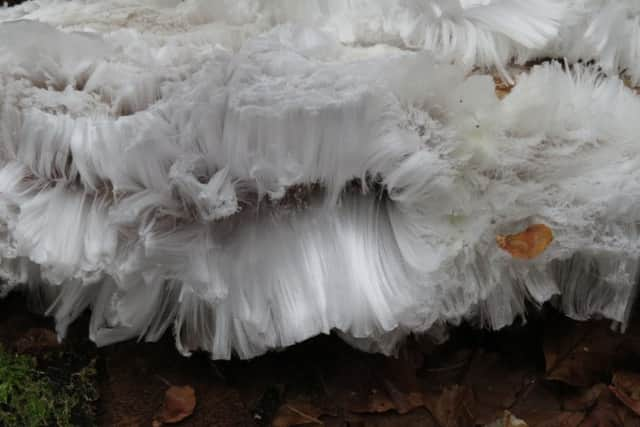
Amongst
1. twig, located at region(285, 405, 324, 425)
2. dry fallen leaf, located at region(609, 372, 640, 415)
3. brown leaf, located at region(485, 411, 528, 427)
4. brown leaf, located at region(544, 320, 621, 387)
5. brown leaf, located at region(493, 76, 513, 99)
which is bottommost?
brown leaf, located at region(485, 411, 528, 427)

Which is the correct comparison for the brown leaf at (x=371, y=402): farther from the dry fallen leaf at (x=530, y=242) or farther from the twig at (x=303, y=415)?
the dry fallen leaf at (x=530, y=242)

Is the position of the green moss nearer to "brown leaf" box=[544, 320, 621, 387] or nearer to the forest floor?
the forest floor

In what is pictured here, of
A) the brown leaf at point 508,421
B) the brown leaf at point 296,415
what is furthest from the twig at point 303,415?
the brown leaf at point 508,421

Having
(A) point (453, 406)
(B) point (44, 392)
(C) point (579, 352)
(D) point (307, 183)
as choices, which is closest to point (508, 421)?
(A) point (453, 406)

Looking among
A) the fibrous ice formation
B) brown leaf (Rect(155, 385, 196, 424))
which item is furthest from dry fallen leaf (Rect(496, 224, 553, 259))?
brown leaf (Rect(155, 385, 196, 424))

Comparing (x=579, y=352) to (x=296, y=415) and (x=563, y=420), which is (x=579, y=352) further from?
(x=296, y=415)

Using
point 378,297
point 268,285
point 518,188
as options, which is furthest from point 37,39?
point 518,188
